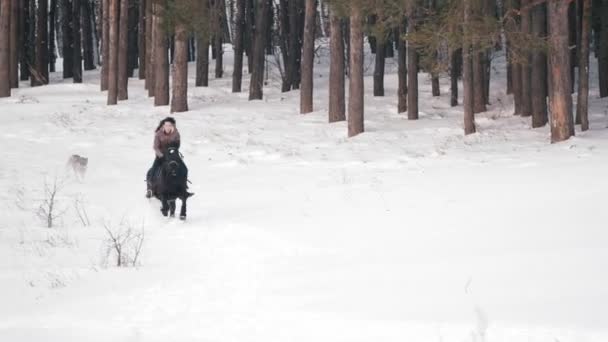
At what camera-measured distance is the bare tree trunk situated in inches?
973

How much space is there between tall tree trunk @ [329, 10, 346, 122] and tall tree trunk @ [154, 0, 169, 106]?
18.5ft

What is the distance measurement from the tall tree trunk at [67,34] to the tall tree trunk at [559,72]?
78.5ft

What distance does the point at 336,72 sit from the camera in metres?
22.0

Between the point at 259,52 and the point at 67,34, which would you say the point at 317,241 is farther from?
the point at 67,34

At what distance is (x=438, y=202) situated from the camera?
10.6 m

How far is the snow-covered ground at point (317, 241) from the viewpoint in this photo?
17.3 ft

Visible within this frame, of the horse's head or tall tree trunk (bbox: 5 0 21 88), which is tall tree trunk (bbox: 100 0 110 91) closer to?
tall tree trunk (bbox: 5 0 21 88)

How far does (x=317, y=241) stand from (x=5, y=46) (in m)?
20.8

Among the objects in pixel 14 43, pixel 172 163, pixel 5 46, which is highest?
pixel 14 43

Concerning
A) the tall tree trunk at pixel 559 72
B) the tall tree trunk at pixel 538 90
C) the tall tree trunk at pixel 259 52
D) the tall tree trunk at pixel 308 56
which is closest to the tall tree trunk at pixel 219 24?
the tall tree trunk at pixel 259 52

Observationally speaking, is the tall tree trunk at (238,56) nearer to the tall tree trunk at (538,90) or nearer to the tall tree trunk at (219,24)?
the tall tree trunk at (219,24)

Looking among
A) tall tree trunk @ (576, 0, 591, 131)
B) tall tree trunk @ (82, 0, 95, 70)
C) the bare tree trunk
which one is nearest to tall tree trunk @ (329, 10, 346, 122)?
tall tree trunk @ (576, 0, 591, 131)

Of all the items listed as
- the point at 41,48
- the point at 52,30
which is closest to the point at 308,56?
the point at 41,48

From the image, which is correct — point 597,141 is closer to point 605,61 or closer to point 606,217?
point 606,217
